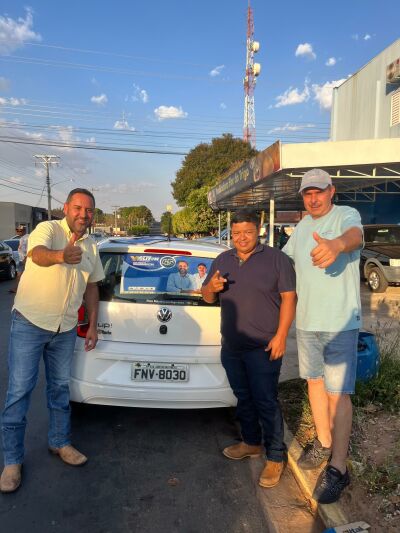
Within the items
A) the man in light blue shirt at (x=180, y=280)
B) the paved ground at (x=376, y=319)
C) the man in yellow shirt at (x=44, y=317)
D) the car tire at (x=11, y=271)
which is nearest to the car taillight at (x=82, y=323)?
the man in yellow shirt at (x=44, y=317)

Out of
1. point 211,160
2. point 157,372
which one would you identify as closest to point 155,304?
point 157,372

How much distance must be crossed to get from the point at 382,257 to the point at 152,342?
31.4 ft

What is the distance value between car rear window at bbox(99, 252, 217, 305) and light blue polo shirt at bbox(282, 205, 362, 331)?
3.19 feet

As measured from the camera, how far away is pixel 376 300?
Answer: 34.4 feet

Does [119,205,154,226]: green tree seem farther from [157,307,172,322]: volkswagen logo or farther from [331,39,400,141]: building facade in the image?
[157,307,172,322]: volkswagen logo

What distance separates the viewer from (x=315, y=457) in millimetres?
3178

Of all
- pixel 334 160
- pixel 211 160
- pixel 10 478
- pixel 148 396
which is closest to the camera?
pixel 10 478

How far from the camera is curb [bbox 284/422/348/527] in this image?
257cm

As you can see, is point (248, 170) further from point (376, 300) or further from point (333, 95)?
point (333, 95)

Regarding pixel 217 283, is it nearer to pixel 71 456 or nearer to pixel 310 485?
pixel 310 485

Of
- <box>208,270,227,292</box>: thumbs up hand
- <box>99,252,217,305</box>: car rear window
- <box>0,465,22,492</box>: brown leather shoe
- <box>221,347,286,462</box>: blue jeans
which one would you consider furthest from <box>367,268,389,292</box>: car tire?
<box>0,465,22,492</box>: brown leather shoe

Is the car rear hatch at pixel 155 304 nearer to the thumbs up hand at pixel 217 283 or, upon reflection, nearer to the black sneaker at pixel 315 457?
the thumbs up hand at pixel 217 283

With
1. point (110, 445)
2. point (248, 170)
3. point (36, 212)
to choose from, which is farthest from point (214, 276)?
point (36, 212)

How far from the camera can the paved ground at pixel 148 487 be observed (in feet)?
8.58
